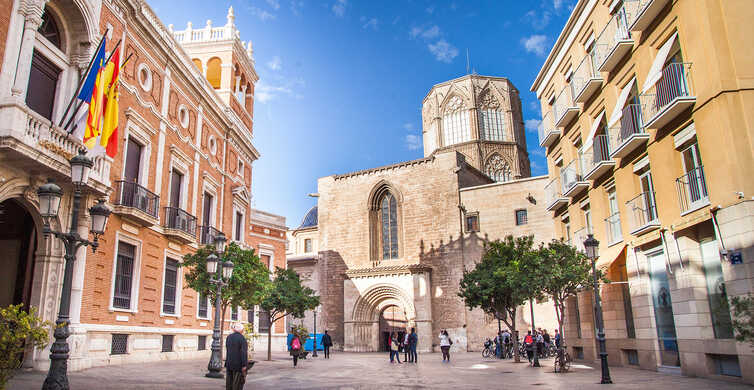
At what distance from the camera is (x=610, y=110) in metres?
16.9

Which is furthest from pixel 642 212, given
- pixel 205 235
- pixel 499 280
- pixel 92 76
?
pixel 205 235

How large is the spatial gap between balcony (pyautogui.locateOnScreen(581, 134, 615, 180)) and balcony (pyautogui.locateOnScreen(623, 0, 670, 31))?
411 centimetres

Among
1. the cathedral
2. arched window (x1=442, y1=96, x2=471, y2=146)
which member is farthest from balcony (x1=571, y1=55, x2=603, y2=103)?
arched window (x1=442, y1=96, x2=471, y2=146)

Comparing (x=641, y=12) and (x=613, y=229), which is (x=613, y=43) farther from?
(x=613, y=229)

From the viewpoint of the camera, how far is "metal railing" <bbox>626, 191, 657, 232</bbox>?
1474cm

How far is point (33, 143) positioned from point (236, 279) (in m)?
6.47

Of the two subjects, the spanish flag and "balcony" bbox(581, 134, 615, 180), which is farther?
"balcony" bbox(581, 134, 615, 180)

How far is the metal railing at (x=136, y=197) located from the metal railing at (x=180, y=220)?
37.1 inches

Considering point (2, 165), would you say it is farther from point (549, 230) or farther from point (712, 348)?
point (549, 230)

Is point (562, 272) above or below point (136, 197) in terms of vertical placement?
below

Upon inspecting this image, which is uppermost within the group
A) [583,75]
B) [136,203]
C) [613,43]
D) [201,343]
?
[583,75]

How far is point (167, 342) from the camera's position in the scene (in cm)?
1917

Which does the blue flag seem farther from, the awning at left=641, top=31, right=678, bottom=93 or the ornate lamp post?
the awning at left=641, top=31, right=678, bottom=93

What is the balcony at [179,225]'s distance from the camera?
19.3m
